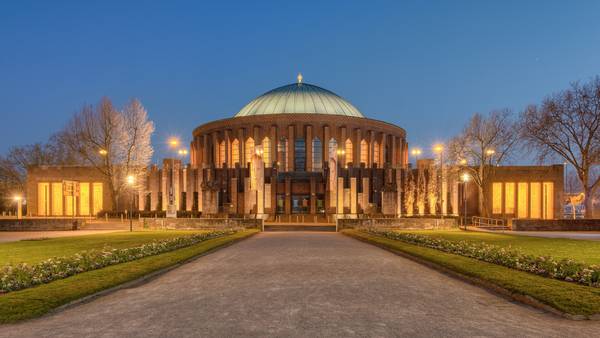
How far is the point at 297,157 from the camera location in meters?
52.8

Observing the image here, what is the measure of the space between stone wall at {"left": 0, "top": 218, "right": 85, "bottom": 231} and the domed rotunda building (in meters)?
13.3

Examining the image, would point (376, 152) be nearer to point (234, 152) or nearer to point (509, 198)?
point (509, 198)

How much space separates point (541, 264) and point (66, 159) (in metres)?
74.2

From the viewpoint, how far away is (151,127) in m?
46.3

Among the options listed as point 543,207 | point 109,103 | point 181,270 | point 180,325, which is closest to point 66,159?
point 109,103

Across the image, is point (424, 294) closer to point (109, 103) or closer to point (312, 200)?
point (312, 200)

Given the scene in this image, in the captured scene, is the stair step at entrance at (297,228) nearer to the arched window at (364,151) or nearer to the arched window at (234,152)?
the arched window at (234,152)

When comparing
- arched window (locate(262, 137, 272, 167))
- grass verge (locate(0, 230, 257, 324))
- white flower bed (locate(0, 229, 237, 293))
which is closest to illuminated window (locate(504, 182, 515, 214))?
arched window (locate(262, 137, 272, 167))

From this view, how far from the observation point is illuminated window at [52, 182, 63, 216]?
55.0 metres

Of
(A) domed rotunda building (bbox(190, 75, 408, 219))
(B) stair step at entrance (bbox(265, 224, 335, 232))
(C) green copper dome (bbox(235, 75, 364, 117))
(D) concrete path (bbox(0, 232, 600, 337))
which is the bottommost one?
(B) stair step at entrance (bbox(265, 224, 335, 232))

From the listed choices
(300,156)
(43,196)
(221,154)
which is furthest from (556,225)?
(43,196)

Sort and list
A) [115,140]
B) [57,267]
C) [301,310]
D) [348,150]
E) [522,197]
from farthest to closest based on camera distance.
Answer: [348,150]
[522,197]
[115,140]
[57,267]
[301,310]

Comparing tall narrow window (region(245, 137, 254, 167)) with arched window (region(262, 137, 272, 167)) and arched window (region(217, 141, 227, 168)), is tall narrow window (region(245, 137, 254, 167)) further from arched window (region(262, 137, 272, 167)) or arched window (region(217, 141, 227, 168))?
arched window (region(217, 141, 227, 168))

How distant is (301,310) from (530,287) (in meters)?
5.90
